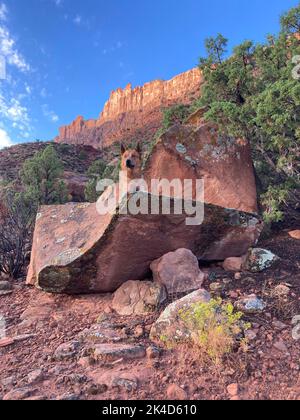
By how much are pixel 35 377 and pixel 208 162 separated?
5071mm

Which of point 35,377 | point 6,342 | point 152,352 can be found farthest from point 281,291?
point 6,342

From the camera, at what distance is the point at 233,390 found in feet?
7.89

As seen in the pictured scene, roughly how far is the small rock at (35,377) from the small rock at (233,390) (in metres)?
1.55

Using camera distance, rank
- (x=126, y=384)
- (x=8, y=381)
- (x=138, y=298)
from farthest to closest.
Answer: (x=138, y=298) < (x=8, y=381) < (x=126, y=384)

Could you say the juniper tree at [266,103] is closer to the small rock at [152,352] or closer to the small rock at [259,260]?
the small rock at [259,260]

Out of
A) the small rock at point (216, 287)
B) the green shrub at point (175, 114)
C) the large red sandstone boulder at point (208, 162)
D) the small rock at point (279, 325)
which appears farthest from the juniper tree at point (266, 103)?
the small rock at point (279, 325)

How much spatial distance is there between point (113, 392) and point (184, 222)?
237cm

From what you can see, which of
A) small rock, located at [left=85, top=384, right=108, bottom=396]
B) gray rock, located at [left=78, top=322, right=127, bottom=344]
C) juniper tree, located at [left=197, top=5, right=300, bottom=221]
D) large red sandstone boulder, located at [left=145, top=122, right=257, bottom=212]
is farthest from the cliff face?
small rock, located at [left=85, top=384, right=108, bottom=396]

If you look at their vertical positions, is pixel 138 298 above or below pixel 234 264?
below

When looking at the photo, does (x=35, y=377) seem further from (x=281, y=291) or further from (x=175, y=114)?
(x=175, y=114)
